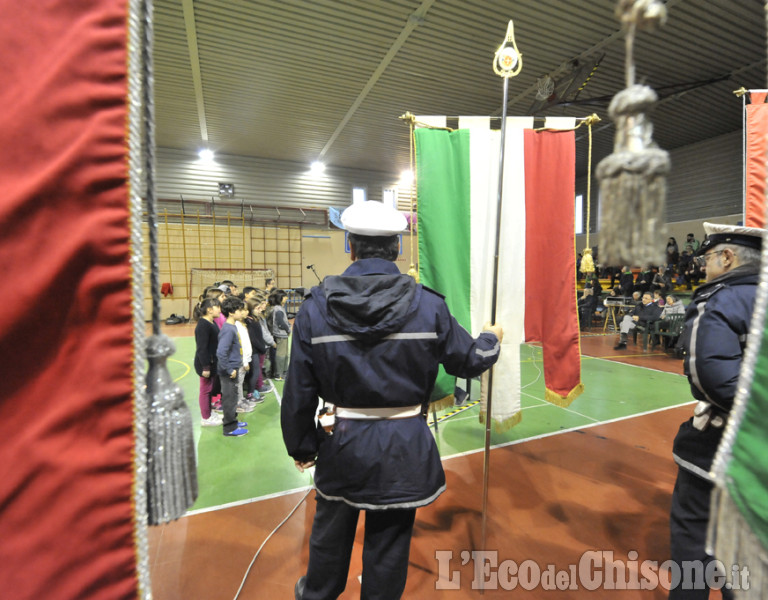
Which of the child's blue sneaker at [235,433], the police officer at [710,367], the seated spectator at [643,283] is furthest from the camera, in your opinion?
the seated spectator at [643,283]

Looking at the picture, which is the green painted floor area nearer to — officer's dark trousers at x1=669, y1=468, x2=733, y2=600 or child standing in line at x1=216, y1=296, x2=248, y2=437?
child standing in line at x1=216, y1=296, x2=248, y2=437

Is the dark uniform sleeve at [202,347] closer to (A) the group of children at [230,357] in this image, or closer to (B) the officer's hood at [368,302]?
(A) the group of children at [230,357]

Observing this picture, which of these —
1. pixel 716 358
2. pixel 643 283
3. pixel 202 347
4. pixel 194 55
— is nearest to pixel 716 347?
pixel 716 358

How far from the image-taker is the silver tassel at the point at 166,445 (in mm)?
539

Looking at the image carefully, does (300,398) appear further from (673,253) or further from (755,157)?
(673,253)

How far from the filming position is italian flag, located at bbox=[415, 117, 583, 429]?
6.72 ft

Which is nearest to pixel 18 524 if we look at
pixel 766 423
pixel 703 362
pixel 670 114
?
pixel 766 423

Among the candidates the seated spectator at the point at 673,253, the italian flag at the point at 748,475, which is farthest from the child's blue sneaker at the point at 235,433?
the seated spectator at the point at 673,253

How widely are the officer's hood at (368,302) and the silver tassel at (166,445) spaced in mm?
666

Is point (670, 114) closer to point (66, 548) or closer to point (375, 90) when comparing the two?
point (375, 90)

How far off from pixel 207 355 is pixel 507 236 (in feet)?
9.45

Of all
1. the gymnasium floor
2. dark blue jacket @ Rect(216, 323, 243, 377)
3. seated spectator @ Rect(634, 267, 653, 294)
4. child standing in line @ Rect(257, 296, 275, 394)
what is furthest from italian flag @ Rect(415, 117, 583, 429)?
seated spectator @ Rect(634, 267, 653, 294)

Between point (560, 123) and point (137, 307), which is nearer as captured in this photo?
point (137, 307)

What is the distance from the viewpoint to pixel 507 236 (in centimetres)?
207
